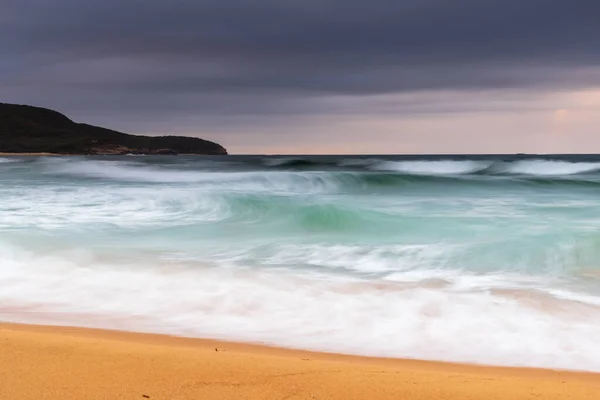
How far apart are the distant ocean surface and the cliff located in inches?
3830

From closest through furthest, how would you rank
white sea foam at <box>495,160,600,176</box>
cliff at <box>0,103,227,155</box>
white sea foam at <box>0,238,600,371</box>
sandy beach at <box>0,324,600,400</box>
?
1. sandy beach at <box>0,324,600,400</box>
2. white sea foam at <box>0,238,600,371</box>
3. white sea foam at <box>495,160,600,176</box>
4. cliff at <box>0,103,227,155</box>

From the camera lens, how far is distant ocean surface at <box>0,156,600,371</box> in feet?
14.3

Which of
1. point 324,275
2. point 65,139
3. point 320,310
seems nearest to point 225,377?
point 320,310

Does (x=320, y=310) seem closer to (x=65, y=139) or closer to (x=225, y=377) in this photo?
(x=225, y=377)

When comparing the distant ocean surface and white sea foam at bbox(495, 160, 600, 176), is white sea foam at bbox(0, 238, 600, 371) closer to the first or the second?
the distant ocean surface

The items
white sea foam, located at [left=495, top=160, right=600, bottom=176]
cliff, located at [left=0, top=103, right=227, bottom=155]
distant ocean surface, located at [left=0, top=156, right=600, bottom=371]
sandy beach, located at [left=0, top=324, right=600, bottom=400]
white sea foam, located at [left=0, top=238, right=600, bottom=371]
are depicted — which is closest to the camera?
sandy beach, located at [left=0, top=324, right=600, bottom=400]

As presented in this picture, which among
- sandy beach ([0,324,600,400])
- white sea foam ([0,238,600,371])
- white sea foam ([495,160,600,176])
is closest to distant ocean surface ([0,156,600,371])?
white sea foam ([0,238,600,371])

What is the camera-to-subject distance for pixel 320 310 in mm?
5016

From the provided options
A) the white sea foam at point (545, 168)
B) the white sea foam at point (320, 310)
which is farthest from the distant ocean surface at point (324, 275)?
the white sea foam at point (545, 168)

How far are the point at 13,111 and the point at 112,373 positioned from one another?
12624 centimetres

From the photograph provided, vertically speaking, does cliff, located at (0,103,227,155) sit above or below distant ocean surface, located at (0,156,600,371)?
above

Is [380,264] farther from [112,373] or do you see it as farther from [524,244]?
[112,373]

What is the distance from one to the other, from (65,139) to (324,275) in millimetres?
112162

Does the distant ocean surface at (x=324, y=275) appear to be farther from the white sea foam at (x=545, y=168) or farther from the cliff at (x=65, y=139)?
the cliff at (x=65, y=139)
